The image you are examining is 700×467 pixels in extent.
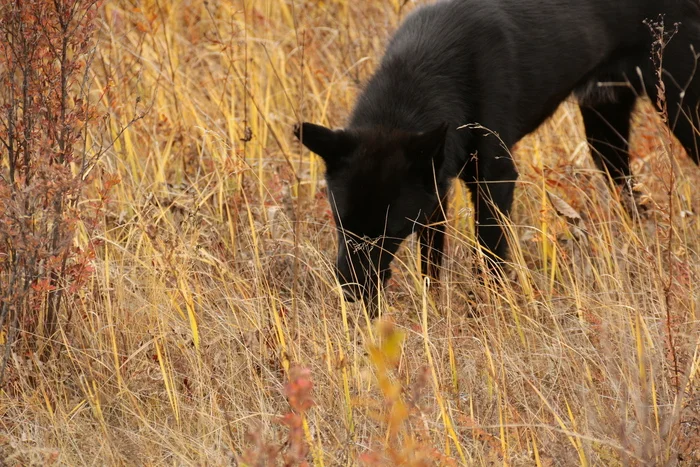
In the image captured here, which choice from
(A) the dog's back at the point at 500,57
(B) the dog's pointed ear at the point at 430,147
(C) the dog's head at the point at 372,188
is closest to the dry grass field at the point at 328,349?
(C) the dog's head at the point at 372,188

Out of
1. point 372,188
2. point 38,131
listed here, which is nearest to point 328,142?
point 372,188

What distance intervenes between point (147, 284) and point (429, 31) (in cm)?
178

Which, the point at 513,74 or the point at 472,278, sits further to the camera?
the point at 513,74

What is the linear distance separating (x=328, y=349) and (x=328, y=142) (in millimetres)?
1047

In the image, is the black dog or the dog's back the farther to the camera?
the dog's back

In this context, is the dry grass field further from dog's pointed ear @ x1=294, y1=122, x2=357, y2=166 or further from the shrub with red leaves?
dog's pointed ear @ x1=294, y1=122, x2=357, y2=166

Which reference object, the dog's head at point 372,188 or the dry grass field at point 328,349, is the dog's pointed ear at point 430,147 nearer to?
the dog's head at point 372,188

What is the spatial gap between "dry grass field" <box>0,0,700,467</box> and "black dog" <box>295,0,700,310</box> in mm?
195

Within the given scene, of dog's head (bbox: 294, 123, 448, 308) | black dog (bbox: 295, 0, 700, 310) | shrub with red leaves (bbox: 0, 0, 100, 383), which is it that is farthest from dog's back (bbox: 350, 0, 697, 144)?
shrub with red leaves (bbox: 0, 0, 100, 383)

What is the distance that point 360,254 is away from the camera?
370cm

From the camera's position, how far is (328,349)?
2.96 meters

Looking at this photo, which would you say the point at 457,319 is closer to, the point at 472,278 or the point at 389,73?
the point at 472,278

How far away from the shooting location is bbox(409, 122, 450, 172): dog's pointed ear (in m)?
3.55

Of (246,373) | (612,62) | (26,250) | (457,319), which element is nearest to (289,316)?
(246,373)
